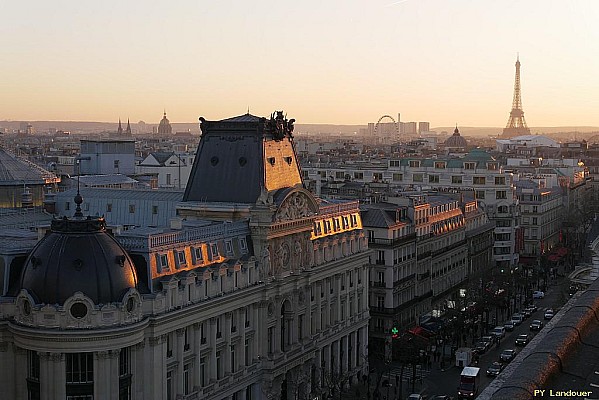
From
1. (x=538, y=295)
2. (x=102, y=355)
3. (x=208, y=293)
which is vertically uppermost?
(x=208, y=293)

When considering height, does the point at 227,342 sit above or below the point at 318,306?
below

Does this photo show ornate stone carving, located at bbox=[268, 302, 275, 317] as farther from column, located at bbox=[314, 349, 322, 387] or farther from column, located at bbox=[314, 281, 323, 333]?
column, located at bbox=[314, 349, 322, 387]

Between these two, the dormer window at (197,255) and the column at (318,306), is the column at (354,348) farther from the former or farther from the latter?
the dormer window at (197,255)

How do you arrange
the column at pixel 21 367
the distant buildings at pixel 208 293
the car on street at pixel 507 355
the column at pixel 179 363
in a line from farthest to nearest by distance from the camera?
the car on street at pixel 507 355
the column at pixel 179 363
the column at pixel 21 367
the distant buildings at pixel 208 293

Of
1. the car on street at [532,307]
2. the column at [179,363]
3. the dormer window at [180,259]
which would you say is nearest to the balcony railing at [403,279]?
the car on street at [532,307]

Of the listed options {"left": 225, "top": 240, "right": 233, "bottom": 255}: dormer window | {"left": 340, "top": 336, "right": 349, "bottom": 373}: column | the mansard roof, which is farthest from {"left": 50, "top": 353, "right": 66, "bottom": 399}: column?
{"left": 340, "top": 336, "right": 349, "bottom": 373}: column

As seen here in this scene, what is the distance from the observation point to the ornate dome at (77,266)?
220ft

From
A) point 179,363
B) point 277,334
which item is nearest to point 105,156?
point 277,334

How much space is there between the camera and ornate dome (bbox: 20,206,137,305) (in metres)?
67.2

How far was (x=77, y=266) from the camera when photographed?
67438 millimetres

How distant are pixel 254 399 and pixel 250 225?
15.1 m

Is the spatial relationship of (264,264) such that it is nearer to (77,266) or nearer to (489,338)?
(77,266)

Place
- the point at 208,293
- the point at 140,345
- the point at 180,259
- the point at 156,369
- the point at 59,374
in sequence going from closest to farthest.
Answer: the point at 59,374
the point at 140,345
the point at 156,369
the point at 180,259
the point at 208,293

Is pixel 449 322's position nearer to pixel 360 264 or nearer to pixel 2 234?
pixel 360 264
